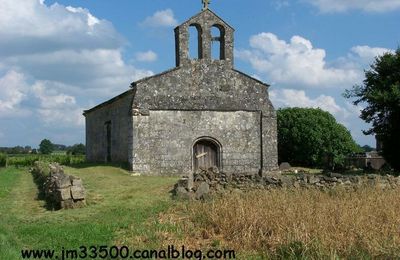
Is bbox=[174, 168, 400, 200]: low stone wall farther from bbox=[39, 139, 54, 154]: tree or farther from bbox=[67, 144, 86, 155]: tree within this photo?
bbox=[39, 139, 54, 154]: tree

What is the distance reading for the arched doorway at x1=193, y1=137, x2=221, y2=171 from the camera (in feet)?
96.0

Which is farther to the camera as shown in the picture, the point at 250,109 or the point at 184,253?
the point at 250,109

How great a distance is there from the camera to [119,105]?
105ft

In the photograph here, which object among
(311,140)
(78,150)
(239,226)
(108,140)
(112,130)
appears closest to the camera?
(239,226)

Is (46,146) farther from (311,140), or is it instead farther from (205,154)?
(205,154)

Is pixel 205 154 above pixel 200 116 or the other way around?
the other way around

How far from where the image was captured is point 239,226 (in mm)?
11461

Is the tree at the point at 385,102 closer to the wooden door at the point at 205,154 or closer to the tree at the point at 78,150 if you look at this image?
the wooden door at the point at 205,154

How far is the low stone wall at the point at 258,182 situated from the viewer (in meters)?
17.7

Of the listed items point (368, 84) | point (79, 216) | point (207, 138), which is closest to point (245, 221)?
point (79, 216)

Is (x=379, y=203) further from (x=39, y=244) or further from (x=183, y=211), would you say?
(x=39, y=244)

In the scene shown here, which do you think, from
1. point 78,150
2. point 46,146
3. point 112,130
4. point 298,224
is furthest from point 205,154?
point 46,146

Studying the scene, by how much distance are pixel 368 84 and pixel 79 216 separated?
25321mm

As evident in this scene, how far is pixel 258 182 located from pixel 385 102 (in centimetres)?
1656
